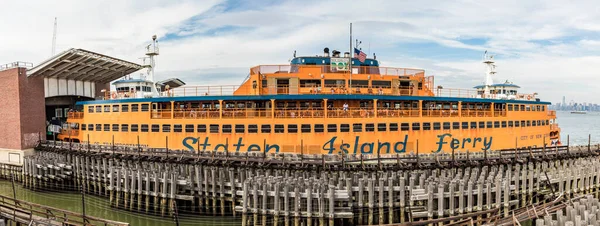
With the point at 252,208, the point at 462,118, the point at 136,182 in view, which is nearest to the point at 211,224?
the point at 252,208

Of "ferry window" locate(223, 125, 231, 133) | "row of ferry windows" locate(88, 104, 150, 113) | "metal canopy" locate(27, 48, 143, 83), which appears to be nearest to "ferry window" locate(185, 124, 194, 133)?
"ferry window" locate(223, 125, 231, 133)

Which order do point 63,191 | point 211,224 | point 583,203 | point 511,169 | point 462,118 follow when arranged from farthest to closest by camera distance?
point 462,118 → point 63,191 → point 511,169 → point 211,224 → point 583,203

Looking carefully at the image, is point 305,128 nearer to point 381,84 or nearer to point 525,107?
point 381,84

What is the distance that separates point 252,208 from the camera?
1719 centimetres

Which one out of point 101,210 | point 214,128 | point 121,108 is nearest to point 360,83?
point 214,128

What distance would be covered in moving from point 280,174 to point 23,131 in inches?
1030

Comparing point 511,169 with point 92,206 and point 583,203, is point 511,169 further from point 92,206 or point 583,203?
point 92,206

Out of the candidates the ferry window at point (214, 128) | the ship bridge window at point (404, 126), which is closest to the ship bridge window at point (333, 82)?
the ship bridge window at point (404, 126)

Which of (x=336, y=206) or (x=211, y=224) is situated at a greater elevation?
(x=336, y=206)

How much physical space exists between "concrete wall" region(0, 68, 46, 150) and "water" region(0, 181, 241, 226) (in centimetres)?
448

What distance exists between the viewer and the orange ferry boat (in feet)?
88.2

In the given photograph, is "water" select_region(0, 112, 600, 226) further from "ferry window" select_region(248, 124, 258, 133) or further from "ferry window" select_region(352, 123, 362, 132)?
"ferry window" select_region(352, 123, 362, 132)

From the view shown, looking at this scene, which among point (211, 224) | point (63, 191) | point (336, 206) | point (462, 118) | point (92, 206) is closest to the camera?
point (336, 206)

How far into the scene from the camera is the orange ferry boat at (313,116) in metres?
26.9
